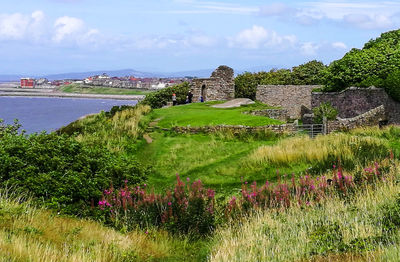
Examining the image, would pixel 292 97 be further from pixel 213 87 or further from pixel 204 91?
pixel 204 91

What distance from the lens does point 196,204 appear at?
10742mm

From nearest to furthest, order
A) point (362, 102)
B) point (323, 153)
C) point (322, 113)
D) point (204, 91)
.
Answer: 1. point (323, 153)
2. point (322, 113)
3. point (362, 102)
4. point (204, 91)

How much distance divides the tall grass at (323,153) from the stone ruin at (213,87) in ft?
73.0

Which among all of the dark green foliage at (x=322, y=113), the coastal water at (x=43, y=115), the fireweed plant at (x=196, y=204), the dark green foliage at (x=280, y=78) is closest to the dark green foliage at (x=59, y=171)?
the fireweed plant at (x=196, y=204)

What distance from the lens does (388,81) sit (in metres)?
29.1

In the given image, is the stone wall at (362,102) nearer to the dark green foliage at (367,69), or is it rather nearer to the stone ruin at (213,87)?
the dark green foliage at (367,69)

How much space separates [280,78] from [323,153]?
1337 inches

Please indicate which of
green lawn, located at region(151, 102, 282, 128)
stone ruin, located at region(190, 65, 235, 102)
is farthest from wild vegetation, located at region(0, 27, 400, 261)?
stone ruin, located at region(190, 65, 235, 102)

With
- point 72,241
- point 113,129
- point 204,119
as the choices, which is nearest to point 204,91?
point 204,119

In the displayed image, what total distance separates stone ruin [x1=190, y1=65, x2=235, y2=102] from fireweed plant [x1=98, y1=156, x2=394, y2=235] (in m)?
28.3

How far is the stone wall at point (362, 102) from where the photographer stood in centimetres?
2859

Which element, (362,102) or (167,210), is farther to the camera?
(362,102)

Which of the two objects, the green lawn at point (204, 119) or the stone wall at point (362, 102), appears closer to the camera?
the green lawn at point (204, 119)

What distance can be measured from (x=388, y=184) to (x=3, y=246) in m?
8.39
